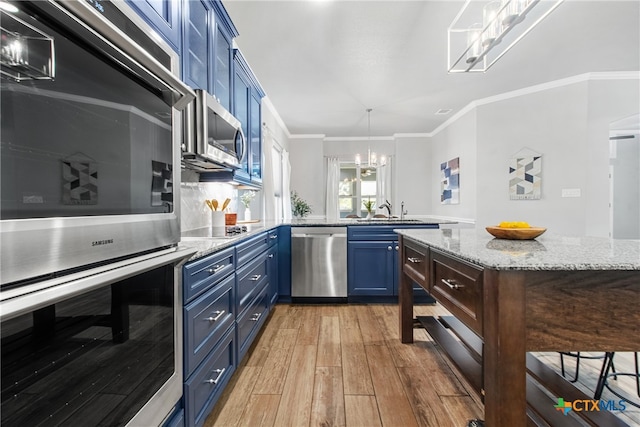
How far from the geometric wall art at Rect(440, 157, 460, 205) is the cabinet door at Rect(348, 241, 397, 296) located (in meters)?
2.72

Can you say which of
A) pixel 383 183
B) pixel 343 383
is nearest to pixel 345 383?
pixel 343 383

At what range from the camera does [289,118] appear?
17.6ft

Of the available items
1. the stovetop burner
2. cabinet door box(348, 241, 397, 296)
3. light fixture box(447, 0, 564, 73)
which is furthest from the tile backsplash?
light fixture box(447, 0, 564, 73)

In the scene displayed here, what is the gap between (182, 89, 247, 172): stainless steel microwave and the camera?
159 centimetres

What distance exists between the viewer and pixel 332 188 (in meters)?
6.69

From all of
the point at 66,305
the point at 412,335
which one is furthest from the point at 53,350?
the point at 412,335

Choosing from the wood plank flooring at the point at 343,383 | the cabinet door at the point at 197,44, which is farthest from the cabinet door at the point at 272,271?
the cabinet door at the point at 197,44

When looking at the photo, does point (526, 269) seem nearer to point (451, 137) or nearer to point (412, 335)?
point (412, 335)

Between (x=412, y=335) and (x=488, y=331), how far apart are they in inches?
57.3

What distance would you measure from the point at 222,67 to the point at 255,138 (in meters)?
0.98

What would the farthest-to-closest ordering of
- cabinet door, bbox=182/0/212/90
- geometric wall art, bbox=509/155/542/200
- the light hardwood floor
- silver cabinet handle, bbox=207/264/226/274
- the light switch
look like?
geometric wall art, bbox=509/155/542/200 < the light switch < cabinet door, bbox=182/0/212/90 < the light hardwood floor < silver cabinet handle, bbox=207/264/226/274

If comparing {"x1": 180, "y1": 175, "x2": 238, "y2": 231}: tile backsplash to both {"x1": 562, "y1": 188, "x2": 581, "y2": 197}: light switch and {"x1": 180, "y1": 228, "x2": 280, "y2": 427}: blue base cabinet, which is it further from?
{"x1": 562, "y1": 188, "x2": 581, "y2": 197}: light switch

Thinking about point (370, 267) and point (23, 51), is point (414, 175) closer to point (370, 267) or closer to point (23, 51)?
point (370, 267)

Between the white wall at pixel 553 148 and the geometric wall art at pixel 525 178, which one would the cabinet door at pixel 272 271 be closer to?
the white wall at pixel 553 148
